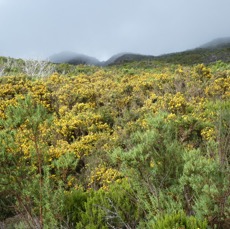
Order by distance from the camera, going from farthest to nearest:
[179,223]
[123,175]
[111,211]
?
[123,175] → [111,211] → [179,223]

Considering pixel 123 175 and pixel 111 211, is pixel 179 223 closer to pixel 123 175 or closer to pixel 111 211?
pixel 111 211

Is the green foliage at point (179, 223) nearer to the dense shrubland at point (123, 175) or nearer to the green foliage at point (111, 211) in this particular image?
the dense shrubland at point (123, 175)

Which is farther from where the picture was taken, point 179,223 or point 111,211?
point 111,211

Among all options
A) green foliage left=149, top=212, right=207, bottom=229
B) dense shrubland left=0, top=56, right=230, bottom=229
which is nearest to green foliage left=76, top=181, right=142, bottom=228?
dense shrubland left=0, top=56, right=230, bottom=229

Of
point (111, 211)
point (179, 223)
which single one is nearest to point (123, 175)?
point (111, 211)

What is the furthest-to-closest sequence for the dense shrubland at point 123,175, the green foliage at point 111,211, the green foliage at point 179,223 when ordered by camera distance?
the green foliage at point 111,211 < the dense shrubland at point 123,175 < the green foliage at point 179,223

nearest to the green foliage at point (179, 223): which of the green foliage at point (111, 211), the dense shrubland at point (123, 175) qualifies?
the dense shrubland at point (123, 175)

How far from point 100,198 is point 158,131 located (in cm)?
138

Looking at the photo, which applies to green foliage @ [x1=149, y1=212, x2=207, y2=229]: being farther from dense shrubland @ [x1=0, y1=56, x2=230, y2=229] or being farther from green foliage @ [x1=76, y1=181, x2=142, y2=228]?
green foliage @ [x1=76, y1=181, x2=142, y2=228]

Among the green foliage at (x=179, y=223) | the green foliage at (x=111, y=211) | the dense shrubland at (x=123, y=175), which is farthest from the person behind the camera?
the green foliage at (x=111, y=211)

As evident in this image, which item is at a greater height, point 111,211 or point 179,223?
point 179,223

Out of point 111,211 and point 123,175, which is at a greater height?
point 123,175

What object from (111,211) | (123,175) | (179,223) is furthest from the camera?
(123,175)

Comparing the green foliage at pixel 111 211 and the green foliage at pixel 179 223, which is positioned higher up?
the green foliage at pixel 179 223
